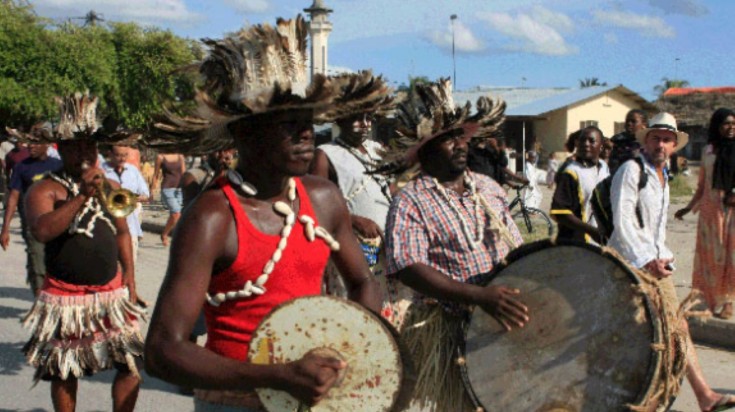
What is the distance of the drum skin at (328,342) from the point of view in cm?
251

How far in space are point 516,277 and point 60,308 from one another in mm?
2781

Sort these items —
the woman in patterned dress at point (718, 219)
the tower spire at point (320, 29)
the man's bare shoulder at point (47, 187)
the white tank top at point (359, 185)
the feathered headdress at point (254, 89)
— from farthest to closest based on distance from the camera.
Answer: the tower spire at point (320, 29), the woman in patterned dress at point (718, 219), the white tank top at point (359, 185), the man's bare shoulder at point (47, 187), the feathered headdress at point (254, 89)

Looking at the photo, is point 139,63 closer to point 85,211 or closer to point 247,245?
point 85,211

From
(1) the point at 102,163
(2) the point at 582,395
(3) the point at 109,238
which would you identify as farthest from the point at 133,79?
(2) the point at 582,395

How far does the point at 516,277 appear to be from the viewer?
12.3ft

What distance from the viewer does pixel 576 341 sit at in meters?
3.64

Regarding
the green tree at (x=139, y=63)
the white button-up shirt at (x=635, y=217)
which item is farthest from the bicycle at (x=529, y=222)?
the green tree at (x=139, y=63)

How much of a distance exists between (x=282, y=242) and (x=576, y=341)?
1.44 m

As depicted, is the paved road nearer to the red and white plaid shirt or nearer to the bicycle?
the red and white plaid shirt

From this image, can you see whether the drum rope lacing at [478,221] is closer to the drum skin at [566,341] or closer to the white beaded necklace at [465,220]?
the white beaded necklace at [465,220]

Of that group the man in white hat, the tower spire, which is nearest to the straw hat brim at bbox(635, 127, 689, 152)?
the man in white hat

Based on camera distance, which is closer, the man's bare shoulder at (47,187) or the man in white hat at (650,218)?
the man's bare shoulder at (47,187)

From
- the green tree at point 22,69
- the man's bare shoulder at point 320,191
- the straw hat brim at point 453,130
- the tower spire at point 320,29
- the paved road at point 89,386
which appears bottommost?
the paved road at point 89,386

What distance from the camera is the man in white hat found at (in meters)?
5.41
